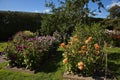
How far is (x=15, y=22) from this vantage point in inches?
809

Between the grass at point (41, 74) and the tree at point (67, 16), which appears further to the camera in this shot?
the tree at point (67, 16)

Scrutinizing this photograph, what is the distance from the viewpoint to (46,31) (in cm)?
1388

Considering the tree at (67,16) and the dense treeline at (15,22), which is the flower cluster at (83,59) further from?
the dense treeline at (15,22)

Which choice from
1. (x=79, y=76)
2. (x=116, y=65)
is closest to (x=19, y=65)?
(x=79, y=76)

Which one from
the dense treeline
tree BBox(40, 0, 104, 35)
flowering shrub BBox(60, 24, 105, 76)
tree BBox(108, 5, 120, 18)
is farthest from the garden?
the dense treeline

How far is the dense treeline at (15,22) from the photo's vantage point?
64.6 ft

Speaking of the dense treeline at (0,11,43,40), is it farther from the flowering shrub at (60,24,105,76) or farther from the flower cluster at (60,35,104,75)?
the flower cluster at (60,35,104,75)

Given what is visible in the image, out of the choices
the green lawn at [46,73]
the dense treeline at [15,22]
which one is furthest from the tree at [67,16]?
the dense treeline at [15,22]

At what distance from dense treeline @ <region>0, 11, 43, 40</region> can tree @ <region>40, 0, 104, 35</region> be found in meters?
7.26

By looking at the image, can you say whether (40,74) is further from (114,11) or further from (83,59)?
(114,11)

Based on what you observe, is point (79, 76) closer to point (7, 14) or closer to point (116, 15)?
point (116, 15)

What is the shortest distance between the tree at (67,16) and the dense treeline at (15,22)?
23.8 ft

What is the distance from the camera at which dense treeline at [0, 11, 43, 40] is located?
64.6 ft

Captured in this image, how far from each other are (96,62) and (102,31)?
3.06 metres
